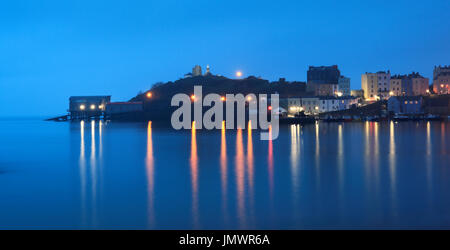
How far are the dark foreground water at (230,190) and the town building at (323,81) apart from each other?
2242 inches

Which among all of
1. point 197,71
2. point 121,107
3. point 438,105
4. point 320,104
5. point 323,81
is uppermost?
point 197,71

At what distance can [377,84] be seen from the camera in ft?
246

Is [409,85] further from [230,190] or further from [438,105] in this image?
[230,190]

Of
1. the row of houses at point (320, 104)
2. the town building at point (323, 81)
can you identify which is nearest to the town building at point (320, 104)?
the row of houses at point (320, 104)

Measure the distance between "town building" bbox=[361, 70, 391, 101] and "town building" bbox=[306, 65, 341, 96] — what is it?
724cm

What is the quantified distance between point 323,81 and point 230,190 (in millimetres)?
71925

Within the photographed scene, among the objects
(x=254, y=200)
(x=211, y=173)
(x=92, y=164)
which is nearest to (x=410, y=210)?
(x=254, y=200)

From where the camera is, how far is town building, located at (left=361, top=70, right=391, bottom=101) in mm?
74688

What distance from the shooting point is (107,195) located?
13.9 metres

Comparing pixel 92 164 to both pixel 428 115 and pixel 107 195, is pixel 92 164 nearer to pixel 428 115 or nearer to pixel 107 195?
pixel 107 195

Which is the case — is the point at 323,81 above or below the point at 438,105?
above

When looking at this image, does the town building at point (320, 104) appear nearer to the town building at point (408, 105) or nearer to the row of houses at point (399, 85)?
the row of houses at point (399, 85)

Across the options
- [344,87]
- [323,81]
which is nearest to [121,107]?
[323,81]

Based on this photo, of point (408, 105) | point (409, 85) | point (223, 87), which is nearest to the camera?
point (408, 105)
